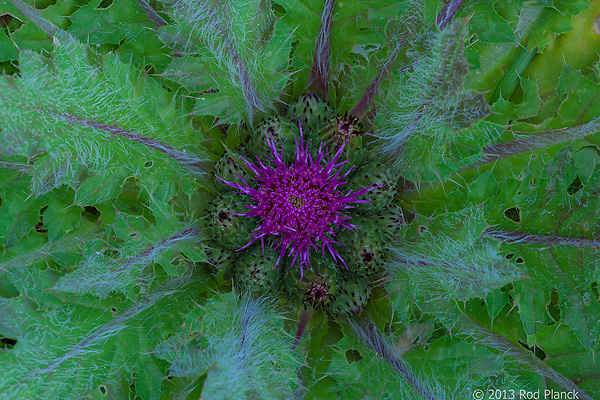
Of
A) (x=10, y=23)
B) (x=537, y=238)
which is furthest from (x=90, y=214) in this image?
(x=537, y=238)

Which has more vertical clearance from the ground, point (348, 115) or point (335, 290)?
point (348, 115)

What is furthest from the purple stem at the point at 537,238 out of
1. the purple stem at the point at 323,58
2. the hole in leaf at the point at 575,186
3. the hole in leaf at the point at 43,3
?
the hole in leaf at the point at 43,3

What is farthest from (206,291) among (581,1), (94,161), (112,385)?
(581,1)

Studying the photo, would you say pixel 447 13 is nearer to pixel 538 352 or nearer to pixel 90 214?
pixel 538 352

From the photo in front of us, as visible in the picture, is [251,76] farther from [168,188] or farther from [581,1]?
[581,1]

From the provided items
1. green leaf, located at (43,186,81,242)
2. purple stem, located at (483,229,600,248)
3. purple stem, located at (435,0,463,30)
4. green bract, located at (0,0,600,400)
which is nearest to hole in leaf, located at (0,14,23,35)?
green bract, located at (0,0,600,400)

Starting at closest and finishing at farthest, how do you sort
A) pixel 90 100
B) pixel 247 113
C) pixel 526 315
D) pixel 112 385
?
1. pixel 90 100
2. pixel 112 385
3. pixel 526 315
4. pixel 247 113

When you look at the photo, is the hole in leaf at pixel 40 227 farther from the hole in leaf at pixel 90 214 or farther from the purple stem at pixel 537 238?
the purple stem at pixel 537 238

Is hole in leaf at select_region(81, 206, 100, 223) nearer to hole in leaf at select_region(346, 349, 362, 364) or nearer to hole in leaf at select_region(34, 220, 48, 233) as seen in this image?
hole in leaf at select_region(34, 220, 48, 233)
